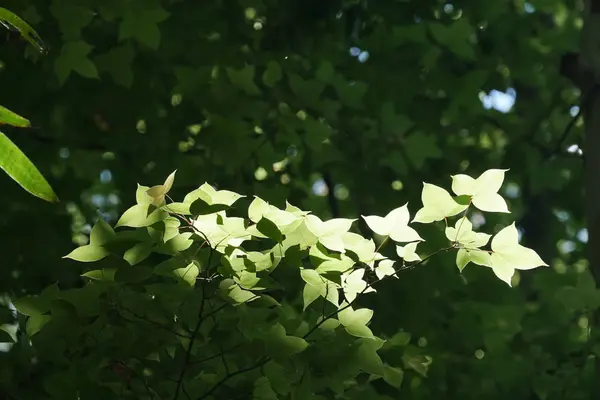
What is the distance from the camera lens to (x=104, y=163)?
107 inches

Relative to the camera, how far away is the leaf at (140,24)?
2422 mm

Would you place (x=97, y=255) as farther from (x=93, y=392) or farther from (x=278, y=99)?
(x=278, y=99)

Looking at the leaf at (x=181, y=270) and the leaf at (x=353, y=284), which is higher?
the leaf at (x=181, y=270)

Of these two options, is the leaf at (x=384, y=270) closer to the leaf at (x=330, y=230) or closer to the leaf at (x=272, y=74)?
the leaf at (x=330, y=230)

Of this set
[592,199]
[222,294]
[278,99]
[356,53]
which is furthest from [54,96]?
[592,199]

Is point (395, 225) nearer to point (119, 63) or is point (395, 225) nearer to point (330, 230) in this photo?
point (330, 230)

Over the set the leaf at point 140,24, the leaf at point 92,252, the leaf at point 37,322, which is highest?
the leaf at point 140,24

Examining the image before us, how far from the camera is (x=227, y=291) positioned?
1.50 meters

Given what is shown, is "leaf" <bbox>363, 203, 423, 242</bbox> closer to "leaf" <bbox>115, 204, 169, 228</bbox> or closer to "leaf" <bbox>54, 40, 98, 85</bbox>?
"leaf" <bbox>115, 204, 169, 228</bbox>

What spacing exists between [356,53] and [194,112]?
90 cm

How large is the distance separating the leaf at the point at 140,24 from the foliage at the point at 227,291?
3.32ft

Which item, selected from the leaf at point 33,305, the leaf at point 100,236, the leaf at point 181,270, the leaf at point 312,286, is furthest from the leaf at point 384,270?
the leaf at point 33,305

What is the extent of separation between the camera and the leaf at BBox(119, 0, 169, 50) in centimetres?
242

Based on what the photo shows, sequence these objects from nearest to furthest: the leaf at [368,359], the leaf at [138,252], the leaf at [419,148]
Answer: the leaf at [138,252] → the leaf at [368,359] → the leaf at [419,148]
